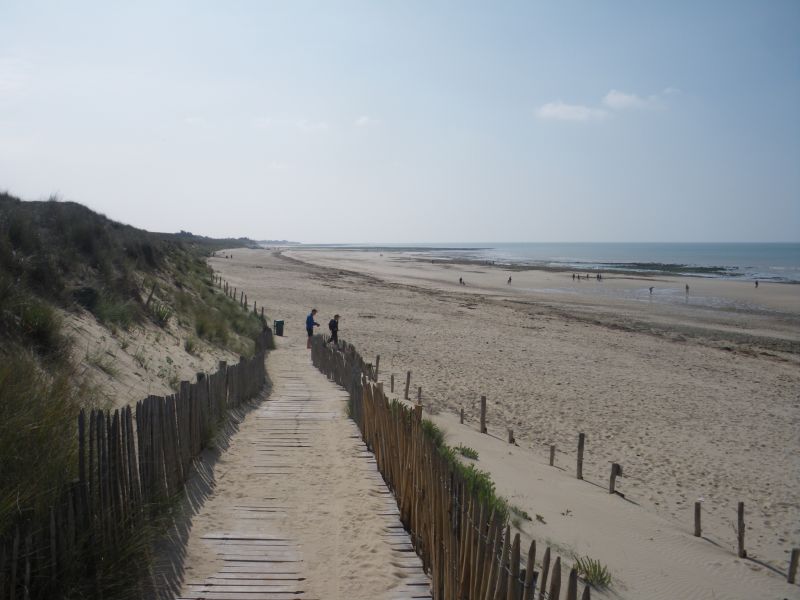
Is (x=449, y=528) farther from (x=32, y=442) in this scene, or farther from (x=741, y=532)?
(x=741, y=532)

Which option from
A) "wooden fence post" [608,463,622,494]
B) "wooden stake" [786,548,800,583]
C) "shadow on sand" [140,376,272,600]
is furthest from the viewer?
"wooden fence post" [608,463,622,494]

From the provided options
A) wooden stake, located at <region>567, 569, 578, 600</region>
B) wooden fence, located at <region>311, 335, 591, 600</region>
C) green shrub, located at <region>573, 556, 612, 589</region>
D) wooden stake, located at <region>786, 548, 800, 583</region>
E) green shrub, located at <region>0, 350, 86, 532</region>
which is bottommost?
wooden stake, located at <region>786, 548, 800, 583</region>

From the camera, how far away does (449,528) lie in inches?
160

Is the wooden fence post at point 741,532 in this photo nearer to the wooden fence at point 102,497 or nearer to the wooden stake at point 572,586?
the wooden stake at point 572,586

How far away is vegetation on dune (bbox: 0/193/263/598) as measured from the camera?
370cm

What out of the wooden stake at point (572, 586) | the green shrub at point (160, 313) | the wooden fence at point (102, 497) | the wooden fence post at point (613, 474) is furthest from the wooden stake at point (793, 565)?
the green shrub at point (160, 313)

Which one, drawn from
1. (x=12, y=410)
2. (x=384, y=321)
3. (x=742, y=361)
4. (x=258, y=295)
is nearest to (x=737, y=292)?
(x=742, y=361)

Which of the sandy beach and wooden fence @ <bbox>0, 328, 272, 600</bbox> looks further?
the sandy beach

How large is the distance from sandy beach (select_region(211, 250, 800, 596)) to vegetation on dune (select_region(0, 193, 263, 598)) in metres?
5.68

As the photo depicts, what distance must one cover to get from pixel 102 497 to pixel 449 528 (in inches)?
93.2

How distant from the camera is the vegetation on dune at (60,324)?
12.1 feet

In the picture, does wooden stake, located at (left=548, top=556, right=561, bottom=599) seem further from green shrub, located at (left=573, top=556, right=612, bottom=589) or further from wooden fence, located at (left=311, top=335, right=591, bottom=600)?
green shrub, located at (left=573, top=556, right=612, bottom=589)

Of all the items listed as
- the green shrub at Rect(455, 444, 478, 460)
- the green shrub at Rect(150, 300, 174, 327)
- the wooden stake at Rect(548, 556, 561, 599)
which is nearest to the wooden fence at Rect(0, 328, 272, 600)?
the wooden stake at Rect(548, 556, 561, 599)

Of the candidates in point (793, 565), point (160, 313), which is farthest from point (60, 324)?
point (793, 565)
